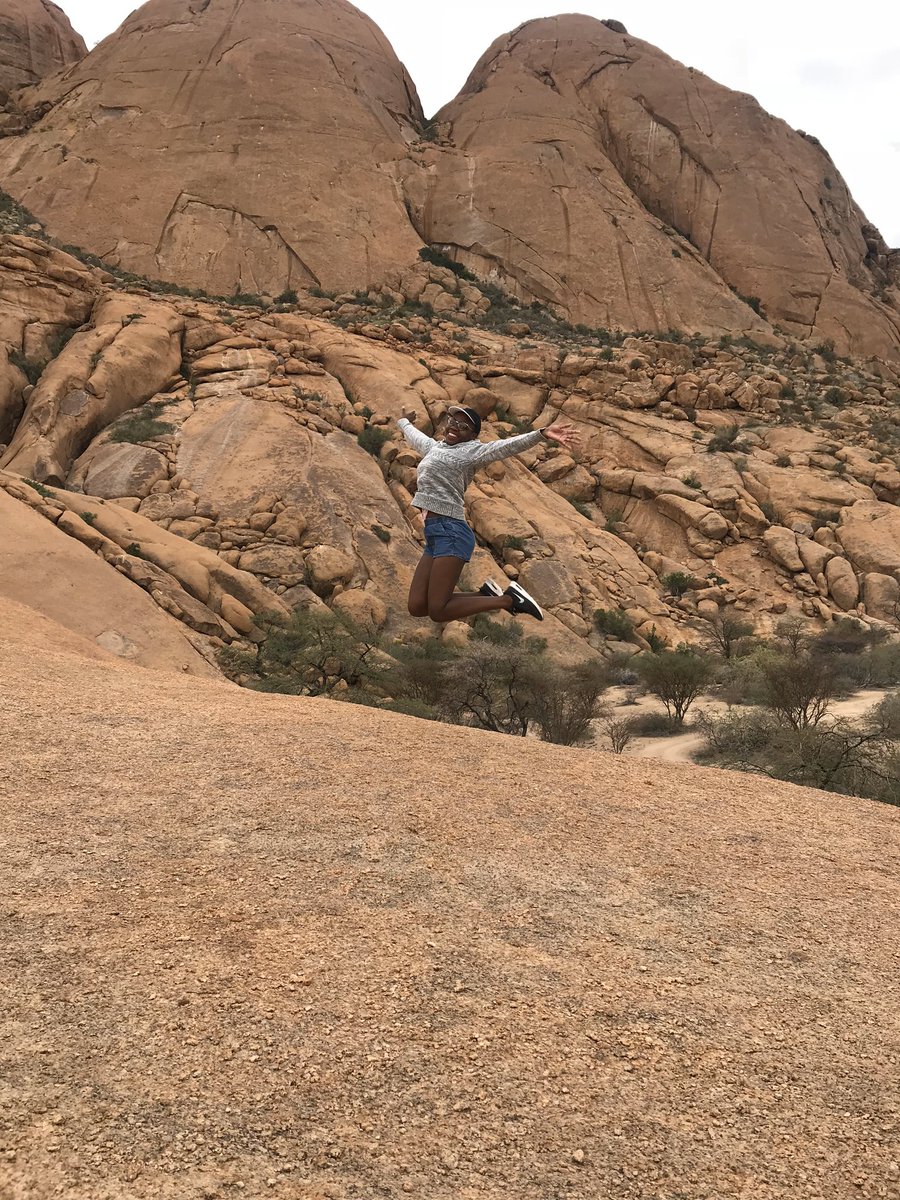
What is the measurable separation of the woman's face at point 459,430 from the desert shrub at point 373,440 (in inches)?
692

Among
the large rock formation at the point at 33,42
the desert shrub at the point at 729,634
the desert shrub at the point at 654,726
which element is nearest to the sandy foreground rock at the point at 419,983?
the desert shrub at the point at 654,726

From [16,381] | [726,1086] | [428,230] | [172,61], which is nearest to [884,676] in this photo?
[726,1086]

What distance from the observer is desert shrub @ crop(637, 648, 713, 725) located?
15.9m

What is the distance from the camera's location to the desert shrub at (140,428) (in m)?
20.7

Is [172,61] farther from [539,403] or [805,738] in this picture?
[805,738]

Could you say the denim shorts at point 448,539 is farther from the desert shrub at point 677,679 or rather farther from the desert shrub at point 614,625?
the desert shrub at point 614,625

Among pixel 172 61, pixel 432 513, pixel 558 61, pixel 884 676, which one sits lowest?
pixel 884 676

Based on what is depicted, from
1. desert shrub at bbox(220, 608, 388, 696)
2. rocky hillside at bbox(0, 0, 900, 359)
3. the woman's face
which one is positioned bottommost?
desert shrub at bbox(220, 608, 388, 696)

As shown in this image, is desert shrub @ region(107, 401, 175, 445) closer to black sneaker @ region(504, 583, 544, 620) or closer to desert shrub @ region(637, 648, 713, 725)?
desert shrub @ region(637, 648, 713, 725)

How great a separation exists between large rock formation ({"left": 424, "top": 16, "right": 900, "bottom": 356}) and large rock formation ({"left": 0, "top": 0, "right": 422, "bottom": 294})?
4823 millimetres

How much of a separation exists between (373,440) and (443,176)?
78.6 ft

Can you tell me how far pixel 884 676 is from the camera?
18.0 m

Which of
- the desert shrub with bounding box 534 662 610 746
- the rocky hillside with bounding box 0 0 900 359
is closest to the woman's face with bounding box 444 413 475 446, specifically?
the desert shrub with bounding box 534 662 610 746

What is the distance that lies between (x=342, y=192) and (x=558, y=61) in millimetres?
19309
